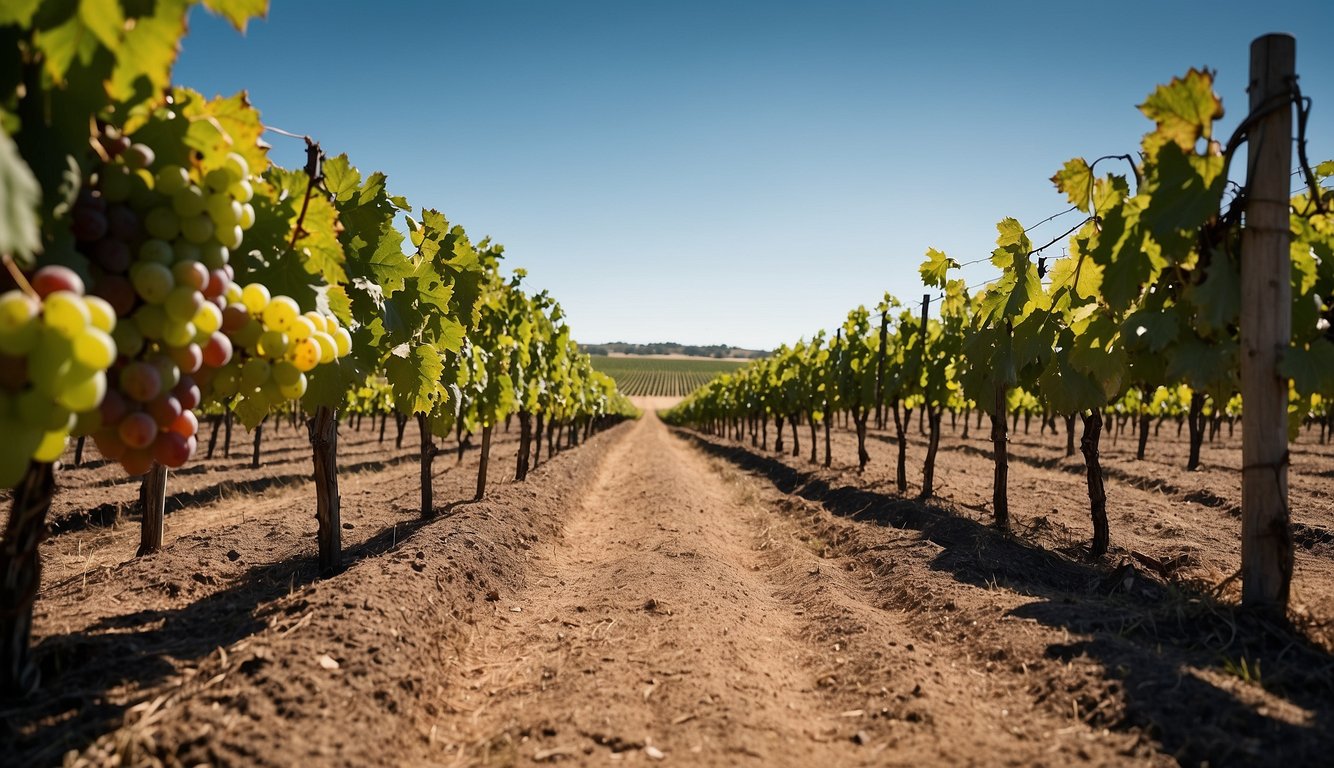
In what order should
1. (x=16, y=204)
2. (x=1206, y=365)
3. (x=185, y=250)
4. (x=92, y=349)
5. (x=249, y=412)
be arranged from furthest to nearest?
(x=1206, y=365) < (x=249, y=412) < (x=185, y=250) < (x=92, y=349) < (x=16, y=204)

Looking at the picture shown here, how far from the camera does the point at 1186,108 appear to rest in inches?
138

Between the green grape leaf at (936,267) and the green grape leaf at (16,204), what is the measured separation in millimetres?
8004

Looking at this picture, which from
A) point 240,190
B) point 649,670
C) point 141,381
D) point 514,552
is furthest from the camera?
point 514,552

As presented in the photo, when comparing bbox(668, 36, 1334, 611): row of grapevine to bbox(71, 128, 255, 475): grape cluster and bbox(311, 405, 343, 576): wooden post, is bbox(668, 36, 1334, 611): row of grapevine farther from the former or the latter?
bbox(311, 405, 343, 576): wooden post

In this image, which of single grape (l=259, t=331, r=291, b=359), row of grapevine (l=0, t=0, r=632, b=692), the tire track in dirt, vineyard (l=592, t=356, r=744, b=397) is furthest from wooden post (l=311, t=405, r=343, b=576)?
vineyard (l=592, t=356, r=744, b=397)

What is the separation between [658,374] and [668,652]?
5127 inches

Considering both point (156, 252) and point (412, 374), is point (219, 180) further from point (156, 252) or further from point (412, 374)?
point (412, 374)

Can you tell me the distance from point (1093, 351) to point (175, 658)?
557 centimetres

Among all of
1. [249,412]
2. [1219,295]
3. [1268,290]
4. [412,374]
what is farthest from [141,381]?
[1268,290]

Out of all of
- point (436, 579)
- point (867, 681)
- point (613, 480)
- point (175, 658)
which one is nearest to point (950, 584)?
point (867, 681)

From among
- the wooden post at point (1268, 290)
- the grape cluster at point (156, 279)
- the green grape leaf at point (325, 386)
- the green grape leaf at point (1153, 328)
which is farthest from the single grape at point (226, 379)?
the wooden post at point (1268, 290)

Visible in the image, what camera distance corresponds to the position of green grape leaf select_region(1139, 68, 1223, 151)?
3.44 m

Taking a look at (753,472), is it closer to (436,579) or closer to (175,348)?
(436,579)

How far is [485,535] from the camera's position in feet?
22.3
